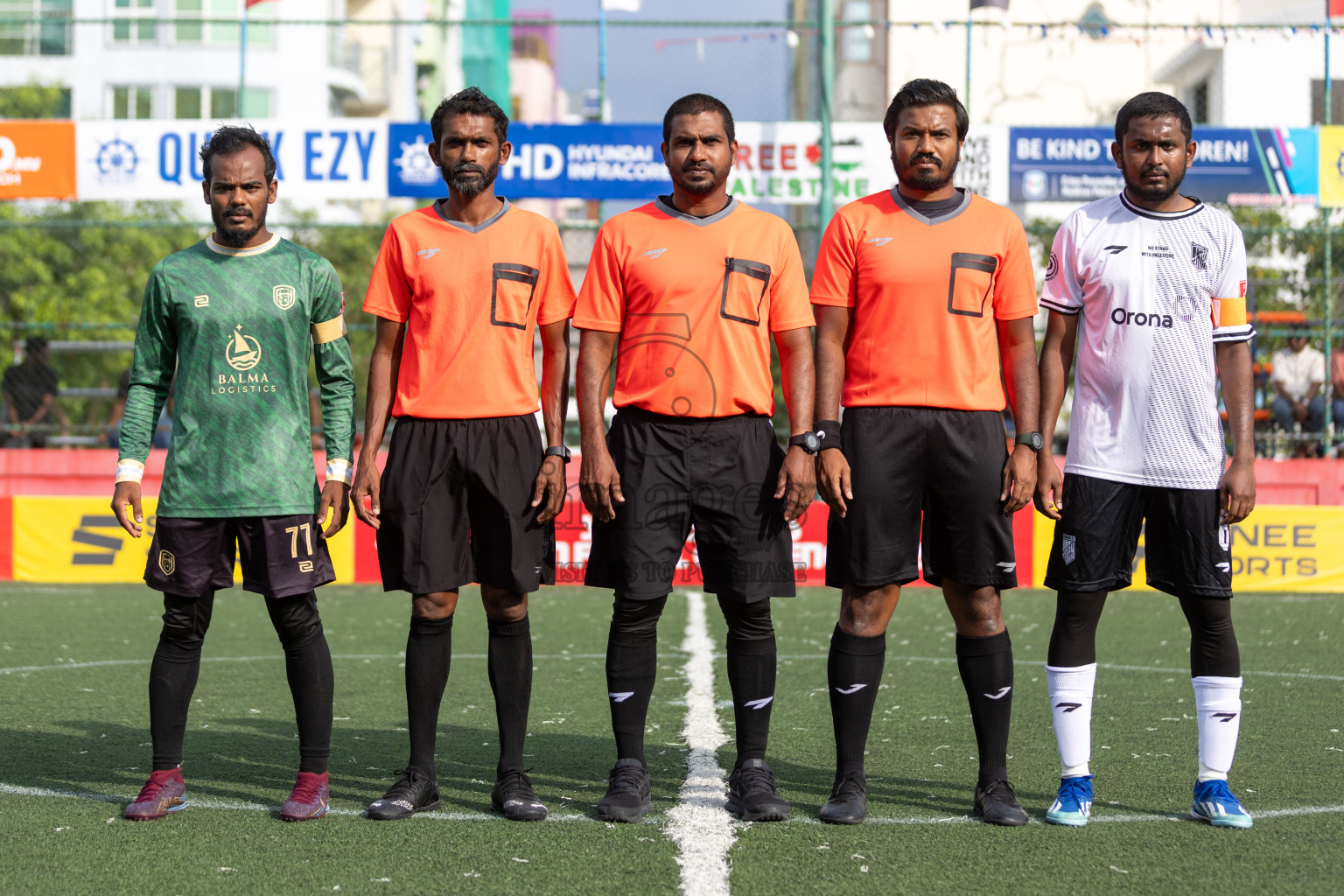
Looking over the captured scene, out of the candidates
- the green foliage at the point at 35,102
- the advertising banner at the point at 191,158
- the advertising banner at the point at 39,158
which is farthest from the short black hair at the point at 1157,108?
the green foliage at the point at 35,102

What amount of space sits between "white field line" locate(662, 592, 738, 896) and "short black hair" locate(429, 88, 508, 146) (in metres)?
2.14

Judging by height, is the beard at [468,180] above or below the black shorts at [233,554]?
above

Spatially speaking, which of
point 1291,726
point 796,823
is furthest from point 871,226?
point 1291,726

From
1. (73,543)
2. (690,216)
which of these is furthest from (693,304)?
(73,543)

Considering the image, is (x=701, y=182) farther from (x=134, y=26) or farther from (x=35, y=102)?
(x=134, y=26)

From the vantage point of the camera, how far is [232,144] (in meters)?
4.08

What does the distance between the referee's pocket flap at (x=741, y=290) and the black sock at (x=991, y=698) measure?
4.00 ft

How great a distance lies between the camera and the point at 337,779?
452 centimetres

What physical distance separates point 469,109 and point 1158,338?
2176mm

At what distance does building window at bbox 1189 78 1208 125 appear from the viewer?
17500 mm

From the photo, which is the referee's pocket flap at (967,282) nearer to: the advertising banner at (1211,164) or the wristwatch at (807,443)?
the wristwatch at (807,443)

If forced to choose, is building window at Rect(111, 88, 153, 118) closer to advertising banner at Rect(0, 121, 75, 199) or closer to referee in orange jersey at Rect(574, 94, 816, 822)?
advertising banner at Rect(0, 121, 75, 199)

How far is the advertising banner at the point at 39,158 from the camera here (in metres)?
12.6

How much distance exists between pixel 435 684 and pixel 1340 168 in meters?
11.2
